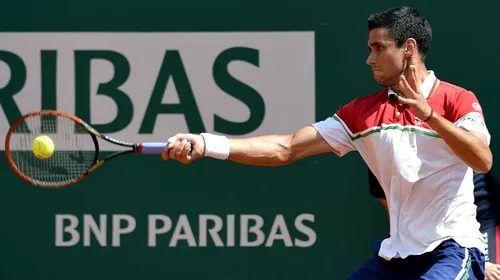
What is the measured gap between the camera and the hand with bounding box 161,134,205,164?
4.04 meters

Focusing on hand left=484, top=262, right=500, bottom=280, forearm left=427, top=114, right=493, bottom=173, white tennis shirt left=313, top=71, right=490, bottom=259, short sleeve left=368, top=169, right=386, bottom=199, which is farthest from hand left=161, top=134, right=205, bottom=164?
hand left=484, top=262, right=500, bottom=280

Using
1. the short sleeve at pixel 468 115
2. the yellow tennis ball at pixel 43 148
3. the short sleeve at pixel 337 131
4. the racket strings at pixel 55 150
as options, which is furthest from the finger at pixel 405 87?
the racket strings at pixel 55 150

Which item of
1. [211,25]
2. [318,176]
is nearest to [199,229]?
[318,176]

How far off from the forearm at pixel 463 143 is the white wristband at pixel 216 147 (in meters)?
0.82

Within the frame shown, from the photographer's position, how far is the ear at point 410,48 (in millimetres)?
4102

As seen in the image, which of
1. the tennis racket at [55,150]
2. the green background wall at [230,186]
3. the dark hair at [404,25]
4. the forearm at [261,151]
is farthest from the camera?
the green background wall at [230,186]

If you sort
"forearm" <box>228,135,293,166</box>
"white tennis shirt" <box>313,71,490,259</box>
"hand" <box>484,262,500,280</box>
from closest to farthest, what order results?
"white tennis shirt" <box>313,71,490,259</box> < "forearm" <box>228,135,293,166</box> < "hand" <box>484,262,500,280</box>

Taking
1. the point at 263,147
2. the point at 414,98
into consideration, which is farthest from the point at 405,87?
the point at 263,147

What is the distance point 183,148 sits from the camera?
13.3 ft

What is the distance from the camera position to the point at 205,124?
5.14 meters

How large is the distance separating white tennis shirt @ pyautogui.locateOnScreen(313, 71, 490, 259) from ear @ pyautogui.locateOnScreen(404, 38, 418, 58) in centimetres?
12

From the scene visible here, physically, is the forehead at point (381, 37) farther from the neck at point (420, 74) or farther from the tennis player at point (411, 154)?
the neck at point (420, 74)

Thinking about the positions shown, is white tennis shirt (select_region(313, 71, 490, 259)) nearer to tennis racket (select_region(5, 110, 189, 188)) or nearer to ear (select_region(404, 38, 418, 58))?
ear (select_region(404, 38, 418, 58))

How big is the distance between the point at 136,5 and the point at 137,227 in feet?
3.40
